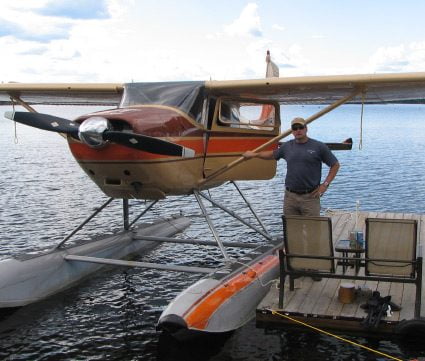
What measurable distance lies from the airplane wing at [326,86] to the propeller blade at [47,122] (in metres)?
2.12

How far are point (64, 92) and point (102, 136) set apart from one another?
3.84 m

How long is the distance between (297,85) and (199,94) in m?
1.40

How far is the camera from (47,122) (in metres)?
6.85

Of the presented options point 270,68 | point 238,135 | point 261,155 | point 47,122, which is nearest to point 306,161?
point 261,155

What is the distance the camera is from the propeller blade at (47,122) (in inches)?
262

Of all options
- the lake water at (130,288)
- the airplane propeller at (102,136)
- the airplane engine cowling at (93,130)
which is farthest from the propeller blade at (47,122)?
the lake water at (130,288)

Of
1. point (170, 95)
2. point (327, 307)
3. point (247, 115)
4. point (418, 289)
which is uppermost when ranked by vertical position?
point (170, 95)

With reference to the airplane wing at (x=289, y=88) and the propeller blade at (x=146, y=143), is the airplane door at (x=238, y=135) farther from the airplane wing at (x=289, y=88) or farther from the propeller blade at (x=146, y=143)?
the propeller blade at (x=146, y=143)

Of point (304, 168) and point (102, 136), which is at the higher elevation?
point (102, 136)

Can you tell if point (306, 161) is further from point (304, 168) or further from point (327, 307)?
point (327, 307)

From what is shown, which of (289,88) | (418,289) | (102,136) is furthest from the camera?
(289,88)

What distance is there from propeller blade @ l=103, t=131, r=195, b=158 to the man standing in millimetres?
1391

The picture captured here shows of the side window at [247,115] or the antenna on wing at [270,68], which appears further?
the antenna on wing at [270,68]

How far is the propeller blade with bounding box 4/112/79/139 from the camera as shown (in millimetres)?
6648
